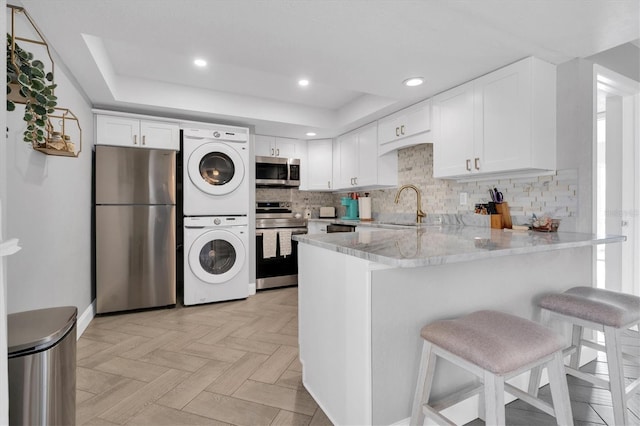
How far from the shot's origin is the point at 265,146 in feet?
14.2

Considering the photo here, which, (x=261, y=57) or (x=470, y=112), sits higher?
(x=261, y=57)

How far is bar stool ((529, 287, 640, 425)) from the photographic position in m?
1.43

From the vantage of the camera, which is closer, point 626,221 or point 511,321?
point 511,321

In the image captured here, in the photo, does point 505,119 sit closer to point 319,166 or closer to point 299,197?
point 319,166

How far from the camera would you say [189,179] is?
11.0 ft

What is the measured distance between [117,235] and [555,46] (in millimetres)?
3912

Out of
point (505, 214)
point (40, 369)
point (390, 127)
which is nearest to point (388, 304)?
point (40, 369)

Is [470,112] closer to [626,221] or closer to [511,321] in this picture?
[626,221]

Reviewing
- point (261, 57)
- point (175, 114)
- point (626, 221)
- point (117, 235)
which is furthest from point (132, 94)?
point (626, 221)

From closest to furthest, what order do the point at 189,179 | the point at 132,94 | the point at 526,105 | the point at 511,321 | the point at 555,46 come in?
the point at 511,321, the point at 555,46, the point at 526,105, the point at 132,94, the point at 189,179

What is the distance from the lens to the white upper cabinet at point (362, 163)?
→ 377 centimetres

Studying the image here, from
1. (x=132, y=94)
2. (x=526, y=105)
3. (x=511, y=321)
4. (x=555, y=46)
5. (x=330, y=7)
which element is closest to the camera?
(x=511, y=321)

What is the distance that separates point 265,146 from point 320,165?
2.84ft

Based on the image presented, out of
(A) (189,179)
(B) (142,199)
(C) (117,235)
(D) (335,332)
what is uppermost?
(A) (189,179)
